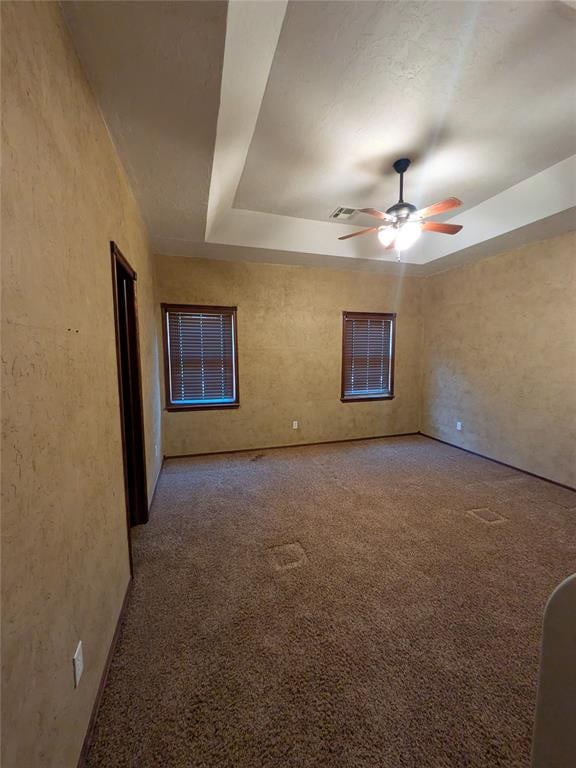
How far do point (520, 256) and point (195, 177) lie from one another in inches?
146

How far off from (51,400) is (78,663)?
3.10 feet

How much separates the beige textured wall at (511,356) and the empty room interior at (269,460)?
0.03 meters

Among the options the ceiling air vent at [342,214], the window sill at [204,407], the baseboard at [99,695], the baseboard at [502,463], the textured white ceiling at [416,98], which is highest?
the ceiling air vent at [342,214]

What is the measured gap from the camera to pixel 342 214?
362 cm

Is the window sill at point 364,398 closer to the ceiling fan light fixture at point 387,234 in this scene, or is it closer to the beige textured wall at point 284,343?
the beige textured wall at point 284,343

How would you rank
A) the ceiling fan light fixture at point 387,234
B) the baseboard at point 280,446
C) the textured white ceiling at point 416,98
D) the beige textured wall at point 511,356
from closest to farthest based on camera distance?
the textured white ceiling at point 416,98 → the ceiling fan light fixture at point 387,234 → the beige textured wall at point 511,356 → the baseboard at point 280,446

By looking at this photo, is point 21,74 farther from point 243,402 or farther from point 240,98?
point 243,402

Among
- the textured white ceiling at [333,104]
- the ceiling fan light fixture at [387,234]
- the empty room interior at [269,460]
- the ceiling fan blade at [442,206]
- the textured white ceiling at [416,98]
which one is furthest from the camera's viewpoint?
the ceiling fan light fixture at [387,234]

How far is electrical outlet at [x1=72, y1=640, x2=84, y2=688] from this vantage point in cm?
107

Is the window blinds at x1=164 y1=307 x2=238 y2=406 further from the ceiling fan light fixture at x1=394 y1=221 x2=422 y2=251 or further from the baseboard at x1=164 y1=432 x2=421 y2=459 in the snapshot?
the ceiling fan light fixture at x1=394 y1=221 x2=422 y2=251

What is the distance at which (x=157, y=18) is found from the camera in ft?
3.86

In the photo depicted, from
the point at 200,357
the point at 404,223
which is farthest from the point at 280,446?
the point at 404,223

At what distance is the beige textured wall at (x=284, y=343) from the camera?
4109mm

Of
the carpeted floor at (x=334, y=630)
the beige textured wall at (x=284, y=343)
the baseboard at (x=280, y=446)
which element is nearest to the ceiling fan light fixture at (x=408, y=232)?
the beige textured wall at (x=284, y=343)
